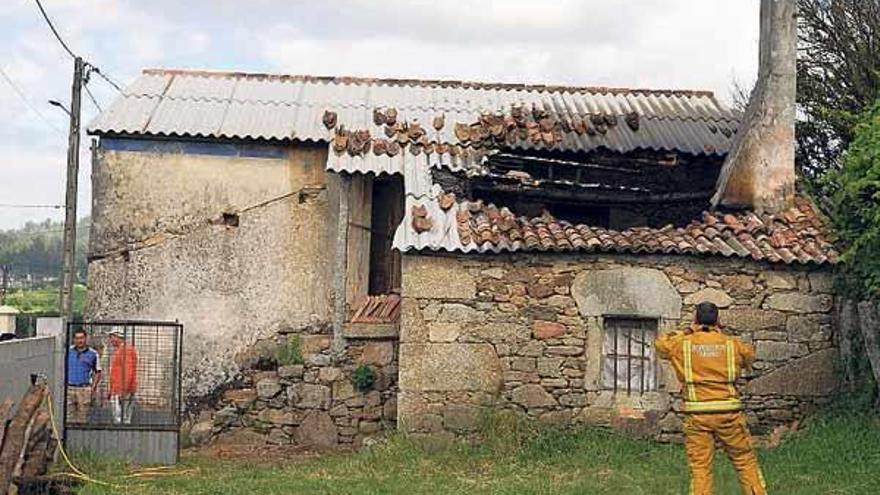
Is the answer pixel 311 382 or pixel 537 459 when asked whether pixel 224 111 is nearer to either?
pixel 311 382

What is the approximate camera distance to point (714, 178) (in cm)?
1420

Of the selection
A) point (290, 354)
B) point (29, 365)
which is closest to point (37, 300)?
point (290, 354)

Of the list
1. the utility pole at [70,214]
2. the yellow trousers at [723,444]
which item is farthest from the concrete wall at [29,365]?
the utility pole at [70,214]

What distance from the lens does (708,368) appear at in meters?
7.88

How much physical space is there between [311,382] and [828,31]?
11.5m

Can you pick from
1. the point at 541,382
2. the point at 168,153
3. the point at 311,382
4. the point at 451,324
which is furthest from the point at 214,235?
the point at 541,382

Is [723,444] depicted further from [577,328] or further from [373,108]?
[373,108]

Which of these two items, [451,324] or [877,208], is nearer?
[877,208]

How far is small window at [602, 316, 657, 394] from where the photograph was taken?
11812mm

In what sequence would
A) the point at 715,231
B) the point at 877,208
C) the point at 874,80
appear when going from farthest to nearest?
the point at 874,80
the point at 715,231
the point at 877,208

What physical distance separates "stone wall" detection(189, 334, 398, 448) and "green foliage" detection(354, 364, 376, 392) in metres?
0.04

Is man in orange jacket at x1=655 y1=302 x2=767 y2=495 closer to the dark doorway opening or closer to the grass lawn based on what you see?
the grass lawn

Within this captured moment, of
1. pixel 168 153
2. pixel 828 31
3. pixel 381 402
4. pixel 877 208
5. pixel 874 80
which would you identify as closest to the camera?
pixel 877 208

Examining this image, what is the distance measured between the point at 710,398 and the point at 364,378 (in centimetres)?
589
